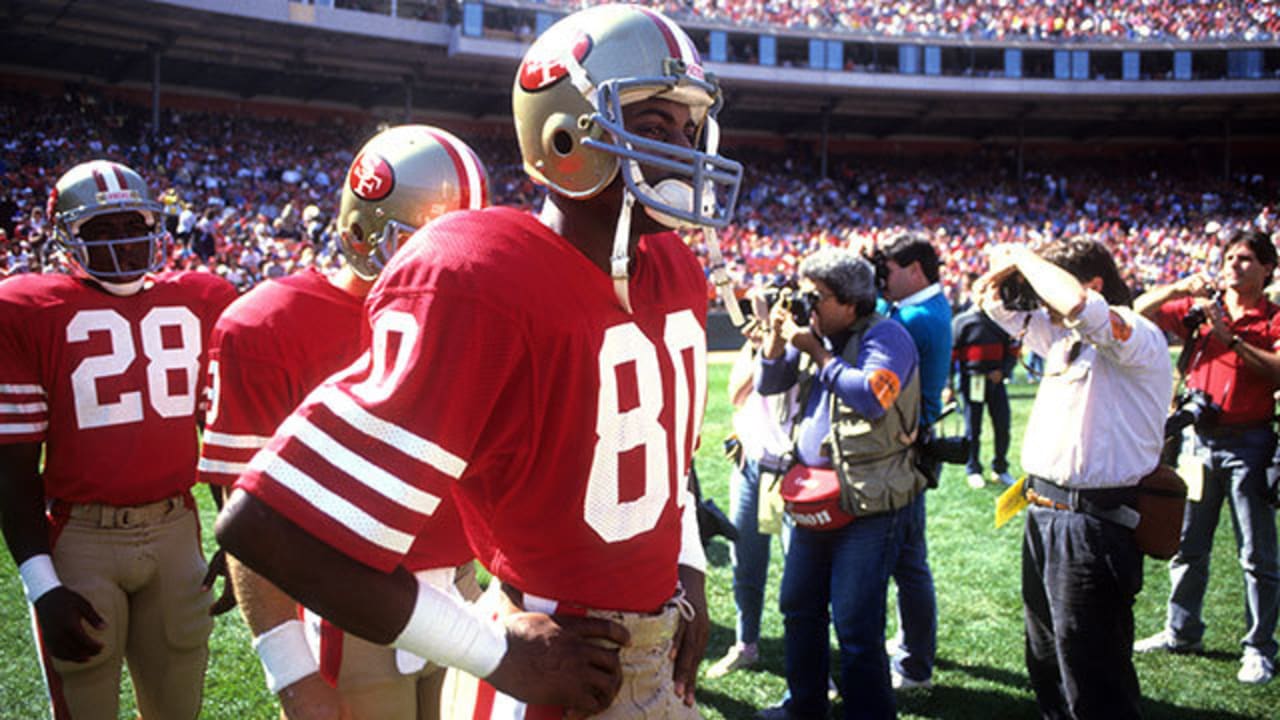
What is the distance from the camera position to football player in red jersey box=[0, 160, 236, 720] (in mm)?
3008

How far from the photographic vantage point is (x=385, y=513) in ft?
4.60

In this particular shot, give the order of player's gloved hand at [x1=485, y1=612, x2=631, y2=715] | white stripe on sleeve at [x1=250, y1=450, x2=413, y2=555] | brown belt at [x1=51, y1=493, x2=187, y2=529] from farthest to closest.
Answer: brown belt at [x1=51, y1=493, x2=187, y2=529] < player's gloved hand at [x1=485, y1=612, x2=631, y2=715] < white stripe on sleeve at [x1=250, y1=450, x2=413, y2=555]

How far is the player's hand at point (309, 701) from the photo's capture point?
213 cm

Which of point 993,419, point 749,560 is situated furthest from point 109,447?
point 993,419

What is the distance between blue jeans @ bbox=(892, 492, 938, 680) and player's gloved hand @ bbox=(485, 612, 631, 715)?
3.08m

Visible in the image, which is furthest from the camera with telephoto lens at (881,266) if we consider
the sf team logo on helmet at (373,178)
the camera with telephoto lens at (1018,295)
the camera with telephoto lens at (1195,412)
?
the sf team logo on helmet at (373,178)

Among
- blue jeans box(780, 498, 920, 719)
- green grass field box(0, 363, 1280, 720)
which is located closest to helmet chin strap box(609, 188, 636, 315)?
blue jeans box(780, 498, 920, 719)

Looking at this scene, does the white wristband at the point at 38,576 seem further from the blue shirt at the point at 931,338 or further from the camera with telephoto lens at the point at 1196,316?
the camera with telephoto lens at the point at 1196,316

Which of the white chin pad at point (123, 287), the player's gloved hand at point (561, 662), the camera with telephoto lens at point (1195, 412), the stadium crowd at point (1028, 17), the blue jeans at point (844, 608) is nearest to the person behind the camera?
the player's gloved hand at point (561, 662)

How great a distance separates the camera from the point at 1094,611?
3.47 m

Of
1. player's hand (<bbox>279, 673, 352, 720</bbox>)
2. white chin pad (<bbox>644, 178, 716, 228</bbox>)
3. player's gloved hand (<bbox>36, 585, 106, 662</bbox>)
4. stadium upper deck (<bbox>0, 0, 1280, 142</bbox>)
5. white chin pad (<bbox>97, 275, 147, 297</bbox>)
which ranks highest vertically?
stadium upper deck (<bbox>0, 0, 1280, 142</bbox>)

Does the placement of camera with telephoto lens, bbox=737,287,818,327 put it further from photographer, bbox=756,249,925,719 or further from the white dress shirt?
Result: the white dress shirt

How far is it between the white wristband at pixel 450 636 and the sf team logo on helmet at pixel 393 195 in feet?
4.56

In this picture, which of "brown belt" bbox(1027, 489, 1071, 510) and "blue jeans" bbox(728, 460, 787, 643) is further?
"blue jeans" bbox(728, 460, 787, 643)
